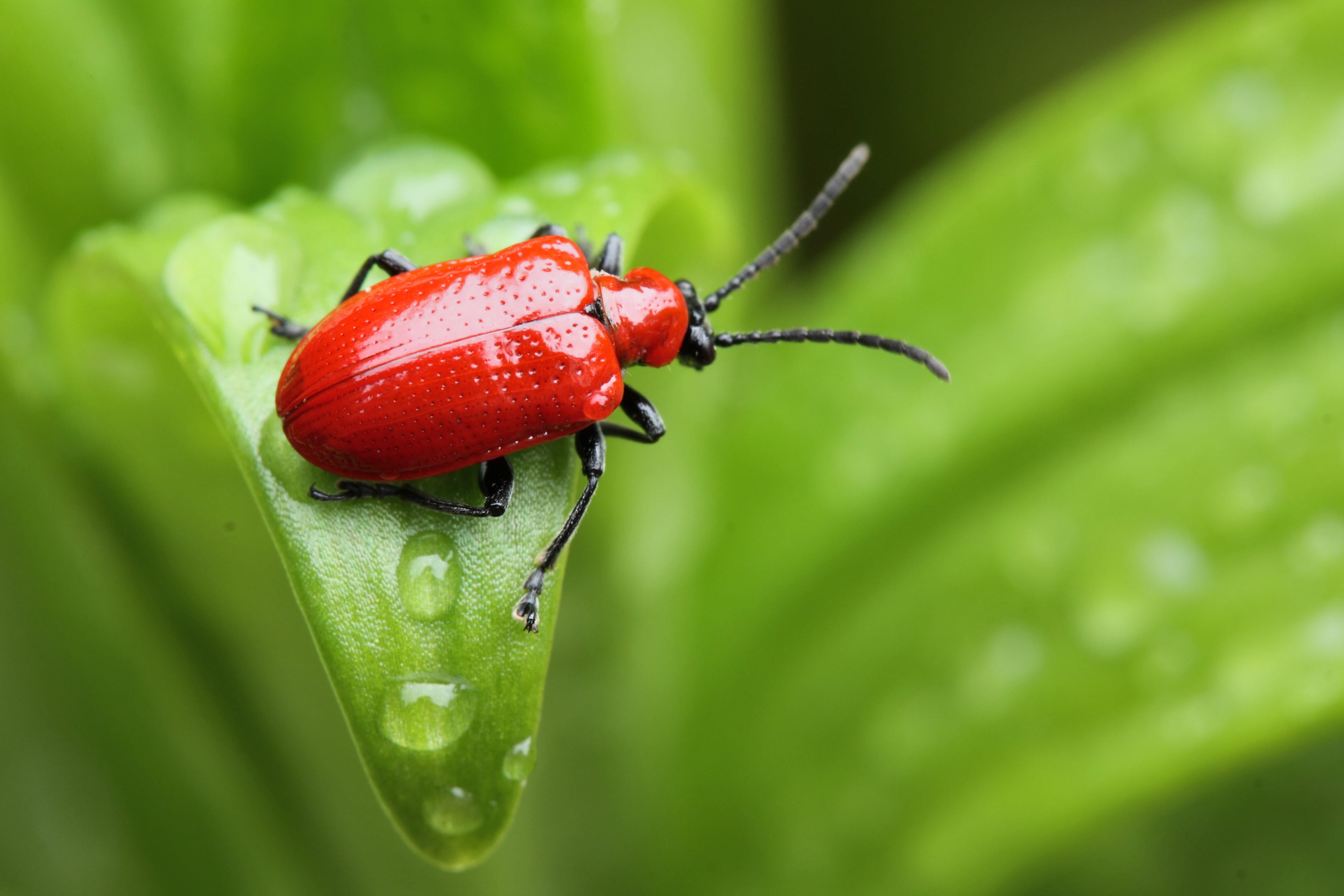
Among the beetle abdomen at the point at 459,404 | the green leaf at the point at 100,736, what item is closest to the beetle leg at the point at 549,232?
the beetle abdomen at the point at 459,404

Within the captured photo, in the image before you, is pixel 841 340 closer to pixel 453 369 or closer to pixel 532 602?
pixel 453 369

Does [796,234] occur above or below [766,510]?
above

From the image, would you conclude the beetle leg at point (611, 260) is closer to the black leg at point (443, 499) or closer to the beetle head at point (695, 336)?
the beetle head at point (695, 336)

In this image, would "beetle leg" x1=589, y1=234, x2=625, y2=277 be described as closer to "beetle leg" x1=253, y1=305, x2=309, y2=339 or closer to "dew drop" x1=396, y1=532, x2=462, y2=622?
"beetle leg" x1=253, y1=305, x2=309, y2=339

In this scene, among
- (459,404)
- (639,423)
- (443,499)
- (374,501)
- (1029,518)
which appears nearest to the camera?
(374,501)

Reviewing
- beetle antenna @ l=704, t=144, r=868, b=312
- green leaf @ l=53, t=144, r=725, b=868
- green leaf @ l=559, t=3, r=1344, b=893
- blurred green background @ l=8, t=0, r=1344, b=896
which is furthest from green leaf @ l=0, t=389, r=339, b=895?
beetle antenna @ l=704, t=144, r=868, b=312

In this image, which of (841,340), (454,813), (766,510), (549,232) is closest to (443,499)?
(454,813)
